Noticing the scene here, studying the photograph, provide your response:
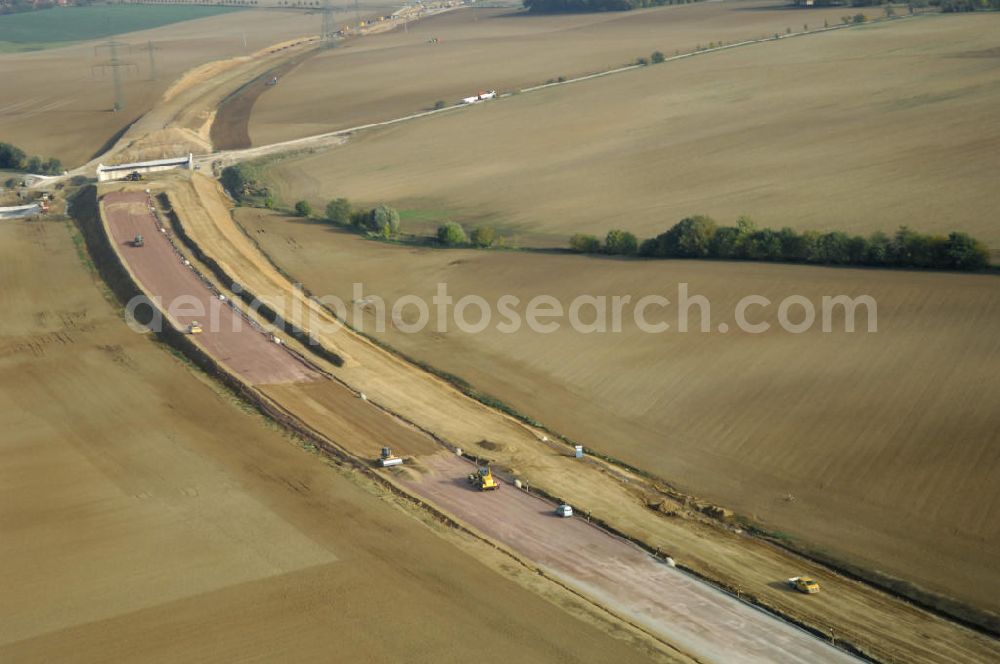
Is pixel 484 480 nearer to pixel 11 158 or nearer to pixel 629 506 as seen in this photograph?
pixel 629 506

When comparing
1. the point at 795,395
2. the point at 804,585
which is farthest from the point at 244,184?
the point at 804,585

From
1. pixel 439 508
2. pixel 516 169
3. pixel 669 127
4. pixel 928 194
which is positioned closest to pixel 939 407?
pixel 439 508

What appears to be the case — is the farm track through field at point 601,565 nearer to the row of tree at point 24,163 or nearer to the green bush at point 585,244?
the green bush at point 585,244

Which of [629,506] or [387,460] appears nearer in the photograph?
[629,506]

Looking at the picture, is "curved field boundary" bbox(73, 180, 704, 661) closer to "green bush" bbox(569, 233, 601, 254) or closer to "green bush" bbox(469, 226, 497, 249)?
"green bush" bbox(469, 226, 497, 249)

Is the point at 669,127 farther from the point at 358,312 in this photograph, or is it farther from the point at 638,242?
the point at 358,312

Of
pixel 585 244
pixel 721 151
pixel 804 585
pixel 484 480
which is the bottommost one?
pixel 804 585
